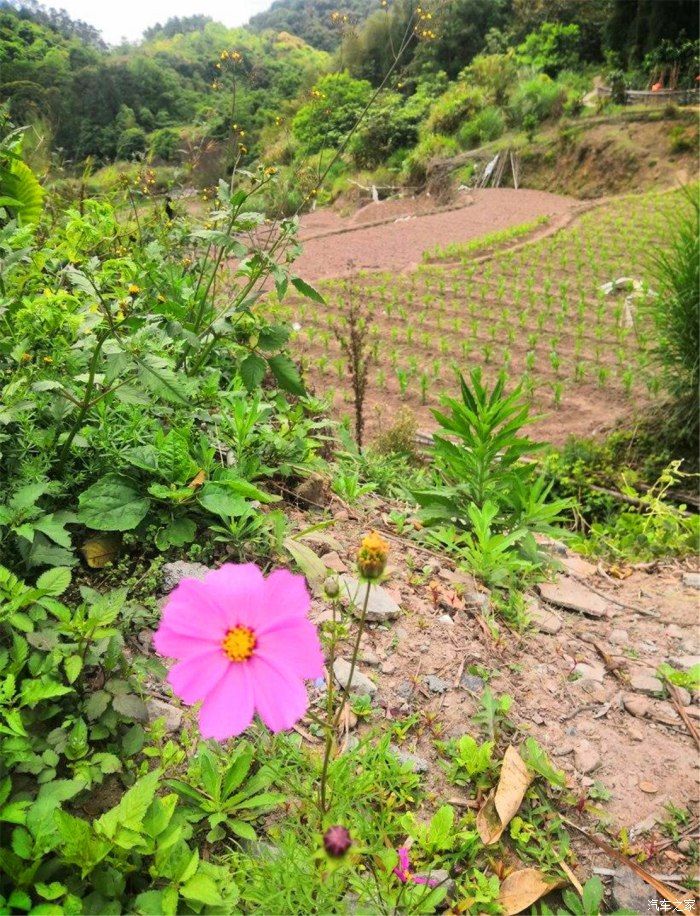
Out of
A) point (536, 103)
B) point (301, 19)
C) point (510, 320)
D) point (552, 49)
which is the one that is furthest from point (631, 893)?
point (552, 49)

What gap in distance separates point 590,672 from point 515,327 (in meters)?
6.50

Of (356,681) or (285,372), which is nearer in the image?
(356,681)

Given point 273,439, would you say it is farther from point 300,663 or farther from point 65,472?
point 300,663

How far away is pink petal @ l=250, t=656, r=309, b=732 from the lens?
0.64m

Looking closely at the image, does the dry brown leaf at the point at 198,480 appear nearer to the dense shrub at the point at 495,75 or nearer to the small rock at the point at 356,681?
the small rock at the point at 356,681

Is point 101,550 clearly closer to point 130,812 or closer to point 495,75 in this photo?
point 130,812

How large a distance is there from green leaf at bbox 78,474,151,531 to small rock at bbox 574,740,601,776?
1146 millimetres

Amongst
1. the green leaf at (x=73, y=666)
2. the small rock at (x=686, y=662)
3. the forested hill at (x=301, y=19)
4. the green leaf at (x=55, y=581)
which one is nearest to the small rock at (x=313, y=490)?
the green leaf at (x=55, y=581)

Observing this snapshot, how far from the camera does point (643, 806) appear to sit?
4.24ft

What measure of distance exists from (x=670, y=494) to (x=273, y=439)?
324cm

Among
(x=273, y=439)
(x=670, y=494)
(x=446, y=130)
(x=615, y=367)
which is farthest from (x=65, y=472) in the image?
(x=446, y=130)

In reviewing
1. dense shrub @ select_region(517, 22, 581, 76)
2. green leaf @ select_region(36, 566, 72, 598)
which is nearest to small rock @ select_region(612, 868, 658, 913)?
green leaf @ select_region(36, 566, 72, 598)

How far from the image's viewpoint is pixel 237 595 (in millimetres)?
697

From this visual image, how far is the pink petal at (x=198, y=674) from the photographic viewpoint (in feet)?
2.14
